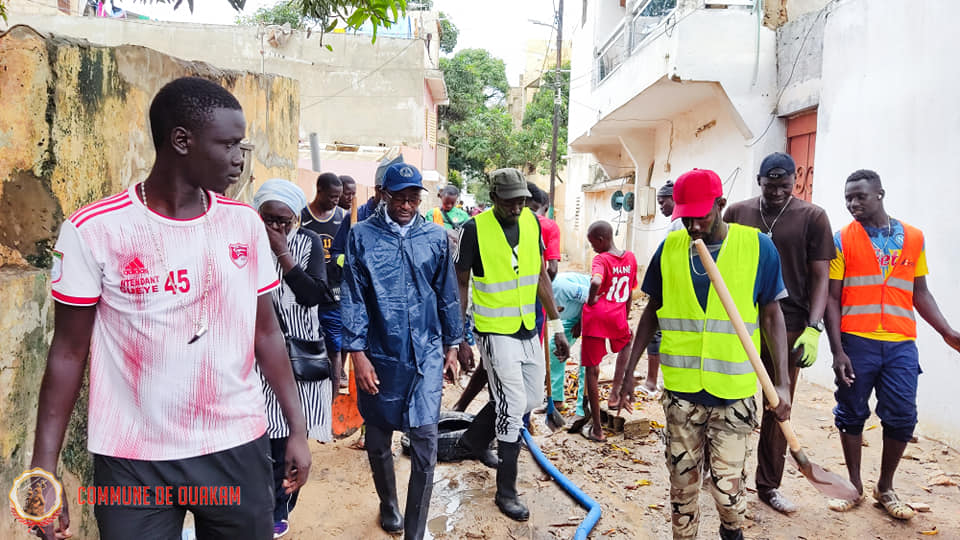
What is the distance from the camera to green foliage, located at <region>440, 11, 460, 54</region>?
2933 cm

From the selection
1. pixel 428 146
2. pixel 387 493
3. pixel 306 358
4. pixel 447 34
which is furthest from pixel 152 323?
pixel 447 34

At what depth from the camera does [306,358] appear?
3.47 meters

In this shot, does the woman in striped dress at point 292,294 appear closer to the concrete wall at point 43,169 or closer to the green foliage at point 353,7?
the concrete wall at point 43,169

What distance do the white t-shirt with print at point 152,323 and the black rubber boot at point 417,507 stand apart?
5.39 feet

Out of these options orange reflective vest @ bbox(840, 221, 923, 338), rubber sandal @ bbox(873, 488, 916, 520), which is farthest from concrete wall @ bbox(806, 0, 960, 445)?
orange reflective vest @ bbox(840, 221, 923, 338)

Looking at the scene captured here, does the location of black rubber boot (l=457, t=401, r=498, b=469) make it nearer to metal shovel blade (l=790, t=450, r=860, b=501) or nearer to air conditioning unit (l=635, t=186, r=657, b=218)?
metal shovel blade (l=790, t=450, r=860, b=501)

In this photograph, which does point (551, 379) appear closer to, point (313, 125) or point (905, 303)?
point (905, 303)

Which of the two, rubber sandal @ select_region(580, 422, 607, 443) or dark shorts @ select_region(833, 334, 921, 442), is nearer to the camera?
dark shorts @ select_region(833, 334, 921, 442)

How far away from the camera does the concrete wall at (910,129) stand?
17.4 ft

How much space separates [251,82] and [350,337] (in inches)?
97.7

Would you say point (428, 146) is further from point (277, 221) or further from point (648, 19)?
point (277, 221)

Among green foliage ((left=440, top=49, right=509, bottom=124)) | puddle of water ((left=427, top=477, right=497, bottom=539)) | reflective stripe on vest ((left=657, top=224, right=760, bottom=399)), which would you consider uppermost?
green foliage ((left=440, top=49, right=509, bottom=124))

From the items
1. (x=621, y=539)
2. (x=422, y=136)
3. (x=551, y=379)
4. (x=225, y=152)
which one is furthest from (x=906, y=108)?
(x=422, y=136)

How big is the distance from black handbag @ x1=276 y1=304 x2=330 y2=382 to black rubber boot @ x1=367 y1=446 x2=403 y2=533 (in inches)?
23.0
